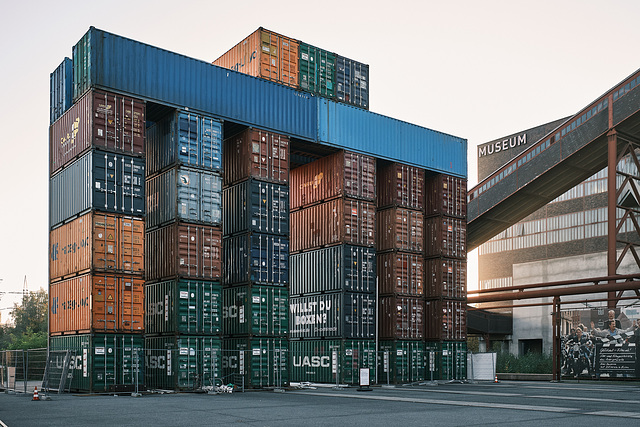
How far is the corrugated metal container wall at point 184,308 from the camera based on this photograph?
30859 mm

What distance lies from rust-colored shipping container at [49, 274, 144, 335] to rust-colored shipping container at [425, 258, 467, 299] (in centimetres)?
1949

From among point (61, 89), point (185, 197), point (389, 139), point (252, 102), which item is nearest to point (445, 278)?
point (389, 139)

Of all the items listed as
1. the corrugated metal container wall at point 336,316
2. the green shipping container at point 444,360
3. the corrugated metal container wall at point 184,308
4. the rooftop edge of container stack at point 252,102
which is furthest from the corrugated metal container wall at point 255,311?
the green shipping container at point 444,360

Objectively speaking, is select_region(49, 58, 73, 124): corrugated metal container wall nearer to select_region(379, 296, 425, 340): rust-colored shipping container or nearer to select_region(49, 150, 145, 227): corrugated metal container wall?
select_region(49, 150, 145, 227): corrugated metal container wall

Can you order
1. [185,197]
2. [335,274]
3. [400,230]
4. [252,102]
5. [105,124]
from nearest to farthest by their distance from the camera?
[105,124] < [185,197] < [252,102] < [335,274] < [400,230]

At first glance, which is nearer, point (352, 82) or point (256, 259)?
point (256, 259)

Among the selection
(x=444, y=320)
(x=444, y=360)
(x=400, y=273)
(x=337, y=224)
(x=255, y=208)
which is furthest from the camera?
(x=444, y=320)

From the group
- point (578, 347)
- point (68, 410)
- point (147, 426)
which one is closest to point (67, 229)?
point (68, 410)

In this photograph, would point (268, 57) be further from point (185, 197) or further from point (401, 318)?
point (401, 318)

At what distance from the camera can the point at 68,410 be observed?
20844 mm

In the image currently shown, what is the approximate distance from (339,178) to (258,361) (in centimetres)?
1144

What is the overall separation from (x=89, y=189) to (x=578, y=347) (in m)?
29.8

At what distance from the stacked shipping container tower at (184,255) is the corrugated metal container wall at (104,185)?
1.87 meters

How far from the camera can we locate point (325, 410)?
2131 centimetres
